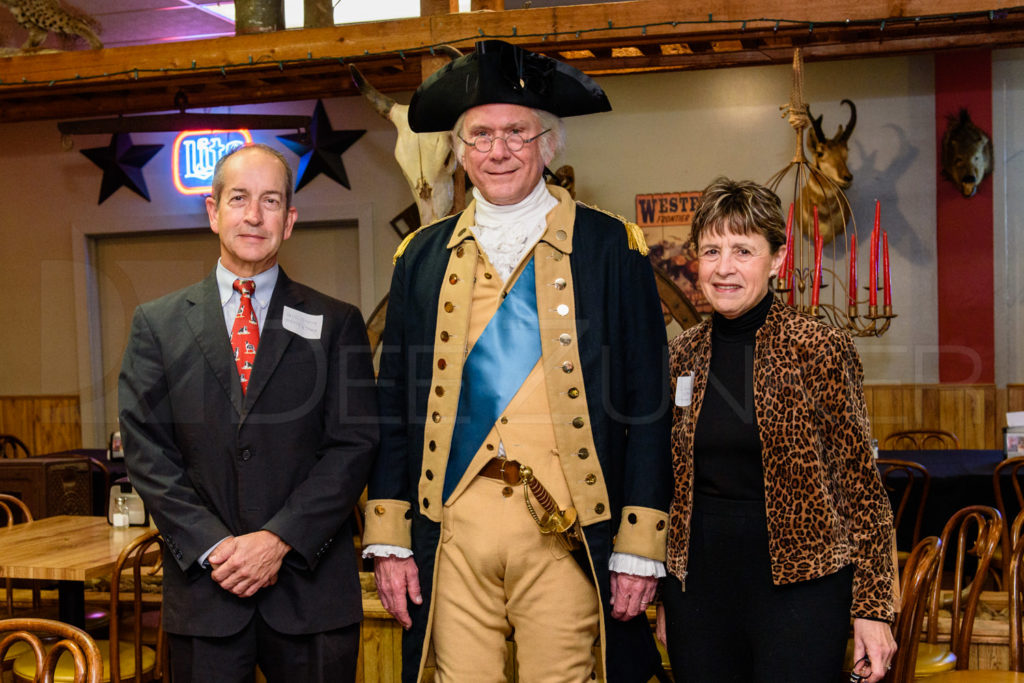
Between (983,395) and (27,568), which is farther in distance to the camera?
(983,395)

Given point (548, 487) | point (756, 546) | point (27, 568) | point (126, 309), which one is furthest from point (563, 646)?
point (126, 309)

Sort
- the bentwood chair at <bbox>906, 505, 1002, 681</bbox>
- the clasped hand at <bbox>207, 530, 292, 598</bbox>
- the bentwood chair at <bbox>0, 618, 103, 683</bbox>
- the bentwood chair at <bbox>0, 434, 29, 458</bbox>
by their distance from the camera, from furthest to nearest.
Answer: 1. the bentwood chair at <bbox>0, 434, 29, 458</bbox>
2. the bentwood chair at <bbox>906, 505, 1002, 681</bbox>
3. the clasped hand at <bbox>207, 530, 292, 598</bbox>
4. the bentwood chair at <bbox>0, 618, 103, 683</bbox>

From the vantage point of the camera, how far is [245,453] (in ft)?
6.51

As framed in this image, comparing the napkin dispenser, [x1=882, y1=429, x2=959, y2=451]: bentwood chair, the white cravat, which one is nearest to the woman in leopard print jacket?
the white cravat

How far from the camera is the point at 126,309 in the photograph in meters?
7.59

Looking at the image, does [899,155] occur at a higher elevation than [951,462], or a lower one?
higher

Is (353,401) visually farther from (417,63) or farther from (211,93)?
(211,93)

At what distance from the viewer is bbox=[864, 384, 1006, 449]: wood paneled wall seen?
627cm

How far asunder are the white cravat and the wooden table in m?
1.67

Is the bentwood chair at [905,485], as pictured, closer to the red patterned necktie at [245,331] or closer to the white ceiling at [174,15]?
the red patterned necktie at [245,331]

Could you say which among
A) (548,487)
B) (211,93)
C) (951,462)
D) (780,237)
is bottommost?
(951,462)

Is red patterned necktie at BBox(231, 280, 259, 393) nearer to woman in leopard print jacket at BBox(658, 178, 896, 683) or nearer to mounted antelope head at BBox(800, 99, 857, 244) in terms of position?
woman in leopard print jacket at BBox(658, 178, 896, 683)

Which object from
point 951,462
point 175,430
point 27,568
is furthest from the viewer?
point 951,462

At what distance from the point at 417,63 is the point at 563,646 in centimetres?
297
